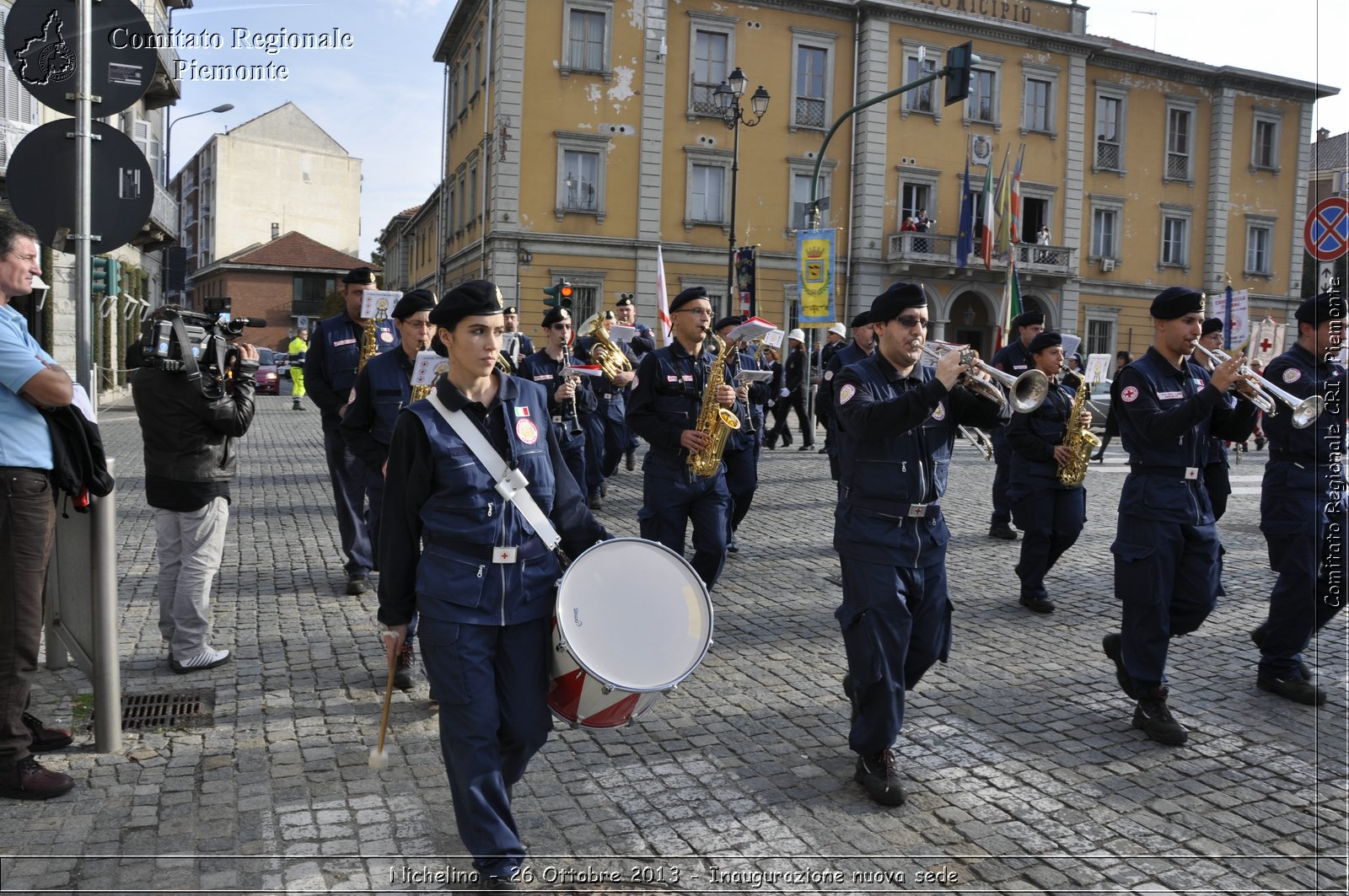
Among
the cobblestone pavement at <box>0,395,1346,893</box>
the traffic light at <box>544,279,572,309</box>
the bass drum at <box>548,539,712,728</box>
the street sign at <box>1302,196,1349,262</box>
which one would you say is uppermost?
the traffic light at <box>544,279,572,309</box>

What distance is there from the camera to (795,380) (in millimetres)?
21219

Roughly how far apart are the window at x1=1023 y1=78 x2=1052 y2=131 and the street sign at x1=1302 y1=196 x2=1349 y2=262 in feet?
113

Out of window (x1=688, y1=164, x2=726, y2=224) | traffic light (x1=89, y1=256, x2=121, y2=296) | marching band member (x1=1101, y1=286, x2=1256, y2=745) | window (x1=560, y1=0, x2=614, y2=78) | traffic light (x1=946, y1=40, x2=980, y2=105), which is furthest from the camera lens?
window (x1=688, y1=164, x2=726, y2=224)

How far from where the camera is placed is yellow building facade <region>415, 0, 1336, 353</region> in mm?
32875

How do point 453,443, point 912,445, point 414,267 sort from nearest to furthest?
point 453,443, point 912,445, point 414,267

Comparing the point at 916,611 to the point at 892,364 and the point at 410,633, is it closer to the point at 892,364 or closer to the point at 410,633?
the point at 892,364

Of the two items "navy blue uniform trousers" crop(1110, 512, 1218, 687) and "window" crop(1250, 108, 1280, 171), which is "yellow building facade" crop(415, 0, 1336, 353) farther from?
"navy blue uniform trousers" crop(1110, 512, 1218, 687)

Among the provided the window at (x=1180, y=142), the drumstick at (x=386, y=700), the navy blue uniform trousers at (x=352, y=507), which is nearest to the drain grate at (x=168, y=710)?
the drumstick at (x=386, y=700)

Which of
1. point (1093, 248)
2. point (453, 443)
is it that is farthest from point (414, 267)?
point (453, 443)

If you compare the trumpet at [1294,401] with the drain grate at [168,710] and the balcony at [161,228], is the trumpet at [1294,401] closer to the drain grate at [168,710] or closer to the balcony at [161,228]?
the drain grate at [168,710]

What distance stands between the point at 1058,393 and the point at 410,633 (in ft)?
17.0

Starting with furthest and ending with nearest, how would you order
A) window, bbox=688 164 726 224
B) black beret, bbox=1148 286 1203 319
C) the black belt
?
1. window, bbox=688 164 726 224
2. black beret, bbox=1148 286 1203 319
3. the black belt

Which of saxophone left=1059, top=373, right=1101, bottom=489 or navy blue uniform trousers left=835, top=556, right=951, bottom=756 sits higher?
saxophone left=1059, top=373, right=1101, bottom=489

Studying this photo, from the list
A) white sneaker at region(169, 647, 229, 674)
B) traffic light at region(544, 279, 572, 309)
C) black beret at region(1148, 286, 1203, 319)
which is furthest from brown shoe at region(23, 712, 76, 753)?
traffic light at region(544, 279, 572, 309)
